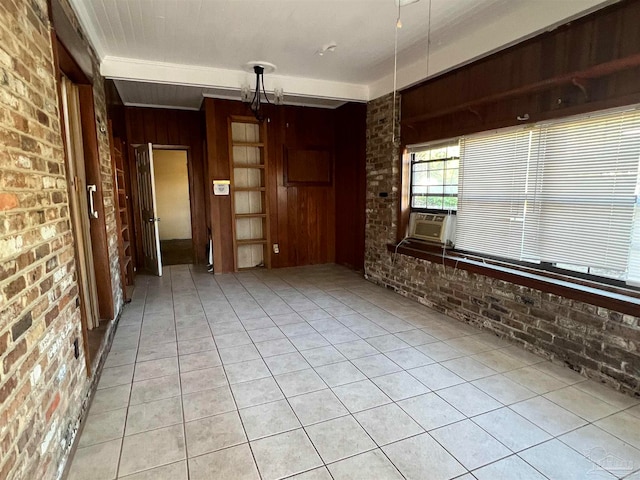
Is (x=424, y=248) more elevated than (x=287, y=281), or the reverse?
(x=424, y=248)

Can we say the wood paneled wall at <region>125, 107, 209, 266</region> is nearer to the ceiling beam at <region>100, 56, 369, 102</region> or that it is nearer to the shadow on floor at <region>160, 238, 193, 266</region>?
the shadow on floor at <region>160, 238, 193, 266</region>

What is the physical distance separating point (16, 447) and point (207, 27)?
3314mm

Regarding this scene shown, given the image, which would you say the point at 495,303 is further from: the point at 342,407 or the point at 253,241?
the point at 253,241

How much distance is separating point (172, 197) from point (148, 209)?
13.5ft

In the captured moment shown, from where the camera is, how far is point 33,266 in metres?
1.54

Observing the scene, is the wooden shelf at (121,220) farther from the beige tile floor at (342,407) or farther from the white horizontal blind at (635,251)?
the white horizontal blind at (635,251)

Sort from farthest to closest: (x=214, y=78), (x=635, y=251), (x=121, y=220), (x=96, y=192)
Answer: (x=121, y=220), (x=214, y=78), (x=96, y=192), (x=635, y=251)

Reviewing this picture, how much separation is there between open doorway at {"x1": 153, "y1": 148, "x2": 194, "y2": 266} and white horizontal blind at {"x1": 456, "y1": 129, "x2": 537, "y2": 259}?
746 centimetres

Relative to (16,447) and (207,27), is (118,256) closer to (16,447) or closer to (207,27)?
(207,27)

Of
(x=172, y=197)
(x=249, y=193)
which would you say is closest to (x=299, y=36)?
(x=249, y=193)

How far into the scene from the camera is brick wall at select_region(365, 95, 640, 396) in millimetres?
2441

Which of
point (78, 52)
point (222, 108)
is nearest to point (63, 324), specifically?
point (78, 52)

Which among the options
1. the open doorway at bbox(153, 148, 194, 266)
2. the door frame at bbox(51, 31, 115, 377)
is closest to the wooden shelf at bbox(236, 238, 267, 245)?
the door frame at bbox(51, 31, 115, 377)

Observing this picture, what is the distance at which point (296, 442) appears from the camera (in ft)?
6.40
